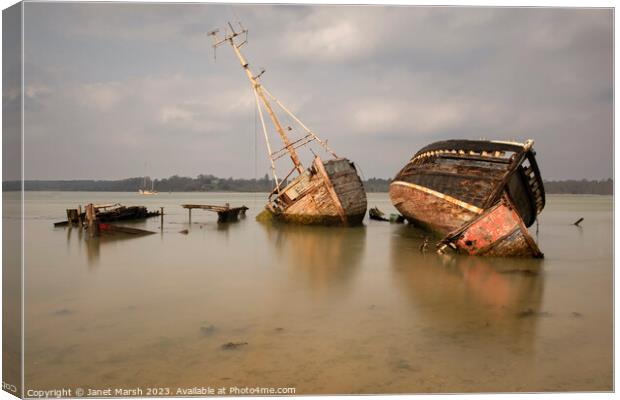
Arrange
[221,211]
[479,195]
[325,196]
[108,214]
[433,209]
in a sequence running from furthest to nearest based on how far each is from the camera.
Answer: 1. [221,211]
2. [108,214]
3. [325,196]
4. [433,209]
5. [479,195]

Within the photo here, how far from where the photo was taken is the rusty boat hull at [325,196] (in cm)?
2091

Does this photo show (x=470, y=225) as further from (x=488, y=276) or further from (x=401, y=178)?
(x=401, y=178)

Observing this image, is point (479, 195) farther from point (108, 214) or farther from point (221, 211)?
point (108, 214)

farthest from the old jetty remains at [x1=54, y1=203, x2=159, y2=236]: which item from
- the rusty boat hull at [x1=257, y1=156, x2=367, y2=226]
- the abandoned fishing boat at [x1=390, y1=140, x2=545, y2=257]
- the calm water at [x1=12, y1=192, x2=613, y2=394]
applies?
the abandoned fishing boat at [x1=390, y1=140, x2=545, y2=257]

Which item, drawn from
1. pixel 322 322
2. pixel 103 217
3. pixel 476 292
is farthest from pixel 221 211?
pixel 322 322

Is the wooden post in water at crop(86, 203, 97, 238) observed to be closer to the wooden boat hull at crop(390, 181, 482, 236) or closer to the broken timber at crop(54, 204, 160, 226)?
the broken timber at crop(54, 204, 160, 226)

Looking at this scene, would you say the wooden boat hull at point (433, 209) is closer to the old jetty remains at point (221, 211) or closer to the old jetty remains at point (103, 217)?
the old jetty remains at point (221, 211)

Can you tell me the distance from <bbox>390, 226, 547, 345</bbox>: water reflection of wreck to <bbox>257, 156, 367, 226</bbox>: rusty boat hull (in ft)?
24.1

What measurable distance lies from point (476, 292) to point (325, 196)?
12.5m

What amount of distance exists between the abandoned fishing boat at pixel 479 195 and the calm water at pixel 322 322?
1.90 ft

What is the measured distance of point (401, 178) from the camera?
20.3 m

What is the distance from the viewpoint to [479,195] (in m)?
14.4

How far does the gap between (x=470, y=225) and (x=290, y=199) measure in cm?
1070

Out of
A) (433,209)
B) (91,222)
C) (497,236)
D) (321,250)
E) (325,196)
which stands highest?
(325,196)
